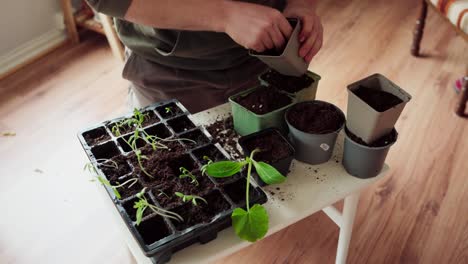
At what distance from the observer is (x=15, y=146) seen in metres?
1.85

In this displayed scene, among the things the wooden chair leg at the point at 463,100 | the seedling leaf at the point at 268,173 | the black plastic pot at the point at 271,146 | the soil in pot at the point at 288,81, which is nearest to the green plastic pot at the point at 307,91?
the soil in pot at the point at 288,81

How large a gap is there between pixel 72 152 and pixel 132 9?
3.54 ft

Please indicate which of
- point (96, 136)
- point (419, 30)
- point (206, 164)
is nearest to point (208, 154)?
point (206, 164)

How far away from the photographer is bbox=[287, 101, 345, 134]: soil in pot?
0.90 metres

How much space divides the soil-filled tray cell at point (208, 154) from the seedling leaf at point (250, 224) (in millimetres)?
170

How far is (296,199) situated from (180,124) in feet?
1.07

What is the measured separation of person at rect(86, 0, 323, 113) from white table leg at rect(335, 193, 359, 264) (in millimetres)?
355

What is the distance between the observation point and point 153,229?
783 millimetres

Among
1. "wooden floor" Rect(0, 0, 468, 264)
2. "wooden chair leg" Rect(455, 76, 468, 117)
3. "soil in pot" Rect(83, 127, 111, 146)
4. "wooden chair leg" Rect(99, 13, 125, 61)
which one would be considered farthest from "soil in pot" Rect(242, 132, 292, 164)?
"wooden chair leg" Rect(99, 13, 125, 61)

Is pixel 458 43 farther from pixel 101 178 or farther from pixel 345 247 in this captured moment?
pixel 101 178

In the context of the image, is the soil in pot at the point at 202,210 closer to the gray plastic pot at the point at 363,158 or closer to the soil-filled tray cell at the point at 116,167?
the soil-filled tray cell at the point at 116,167

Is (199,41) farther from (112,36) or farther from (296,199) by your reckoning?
(112,36)

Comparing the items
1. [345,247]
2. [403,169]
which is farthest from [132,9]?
[403,169]

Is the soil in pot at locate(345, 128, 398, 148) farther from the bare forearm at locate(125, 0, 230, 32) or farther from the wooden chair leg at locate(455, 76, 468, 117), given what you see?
the wooden chair leg at locate(455, 76, 468, 117)
